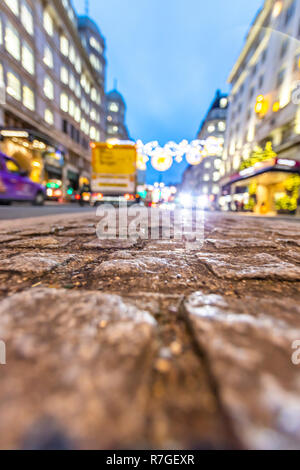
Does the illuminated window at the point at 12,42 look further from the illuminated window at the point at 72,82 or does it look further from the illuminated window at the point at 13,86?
the illuminated window at the point at 72,82

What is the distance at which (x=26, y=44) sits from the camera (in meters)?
14.8

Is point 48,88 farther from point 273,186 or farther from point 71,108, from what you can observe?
point 273,186

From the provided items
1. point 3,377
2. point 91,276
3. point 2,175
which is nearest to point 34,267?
point 91,276

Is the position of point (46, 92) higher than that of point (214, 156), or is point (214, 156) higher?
point (214, 156)

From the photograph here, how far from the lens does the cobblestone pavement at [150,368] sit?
32cm

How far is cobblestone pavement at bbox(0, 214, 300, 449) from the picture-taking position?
0.32 m

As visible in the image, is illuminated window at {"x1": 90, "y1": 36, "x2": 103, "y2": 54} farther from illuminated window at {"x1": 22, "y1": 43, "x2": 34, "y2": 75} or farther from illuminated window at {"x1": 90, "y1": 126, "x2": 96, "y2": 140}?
illuminated window at {"x1": 22, "y1": 43, "x2": 34, "y2": 75}

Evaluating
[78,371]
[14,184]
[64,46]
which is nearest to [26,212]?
[14,184]

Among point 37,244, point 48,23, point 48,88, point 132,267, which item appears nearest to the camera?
point 132,267

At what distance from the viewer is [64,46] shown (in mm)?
20438

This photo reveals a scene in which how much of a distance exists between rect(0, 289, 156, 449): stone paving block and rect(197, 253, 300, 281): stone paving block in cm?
61

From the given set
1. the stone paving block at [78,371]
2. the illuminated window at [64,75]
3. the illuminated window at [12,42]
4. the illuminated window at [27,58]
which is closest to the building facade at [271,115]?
the stone paving block at [78,371]

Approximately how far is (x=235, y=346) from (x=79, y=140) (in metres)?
28.4

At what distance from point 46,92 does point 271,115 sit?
65.4 feet
